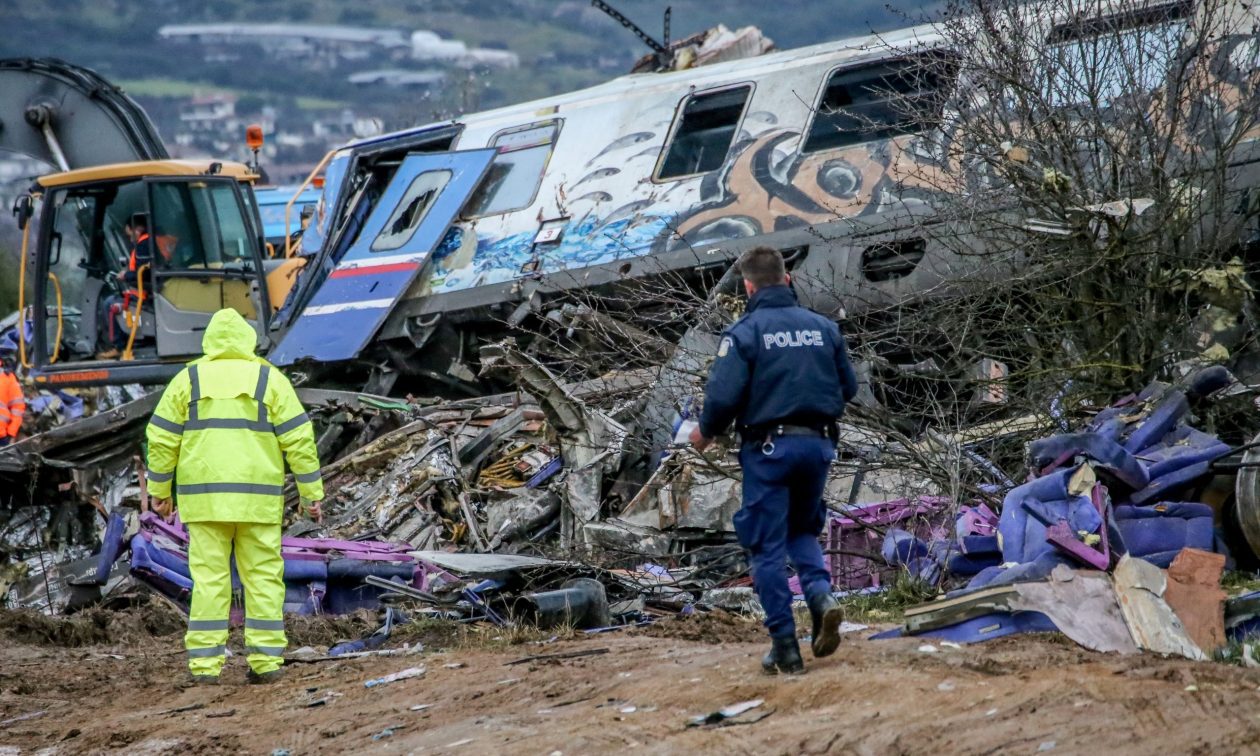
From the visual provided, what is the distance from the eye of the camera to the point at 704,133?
541 inches

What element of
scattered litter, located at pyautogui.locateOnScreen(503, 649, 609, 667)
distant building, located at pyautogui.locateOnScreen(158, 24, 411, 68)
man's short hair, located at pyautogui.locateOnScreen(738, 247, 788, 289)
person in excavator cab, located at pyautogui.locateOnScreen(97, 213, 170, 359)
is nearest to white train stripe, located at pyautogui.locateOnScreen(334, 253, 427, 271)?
person in excavator cab, located at pyautogui.locateOnScreen(97, 213, 170, 359)

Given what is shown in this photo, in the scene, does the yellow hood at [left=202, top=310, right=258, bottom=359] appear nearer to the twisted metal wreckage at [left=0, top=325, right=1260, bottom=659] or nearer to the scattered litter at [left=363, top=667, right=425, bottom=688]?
the twisted metal wreckage at [left=0, top=325, right=1260, bottom=659]

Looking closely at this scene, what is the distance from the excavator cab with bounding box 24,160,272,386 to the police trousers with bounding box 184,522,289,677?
757 cm

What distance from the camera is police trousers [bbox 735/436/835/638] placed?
6160 millimetres

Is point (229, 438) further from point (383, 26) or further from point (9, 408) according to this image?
point (383, 26)

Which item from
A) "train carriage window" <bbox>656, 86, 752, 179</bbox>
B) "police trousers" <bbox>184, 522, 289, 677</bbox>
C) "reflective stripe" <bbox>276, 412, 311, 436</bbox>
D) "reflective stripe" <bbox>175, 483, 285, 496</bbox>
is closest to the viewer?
"reflective stripe" <bbox>175, 483, 285, 496</bbox>

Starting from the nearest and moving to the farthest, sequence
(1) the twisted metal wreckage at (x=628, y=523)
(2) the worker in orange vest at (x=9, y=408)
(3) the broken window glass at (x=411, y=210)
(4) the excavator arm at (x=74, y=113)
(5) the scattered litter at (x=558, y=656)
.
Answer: (1) the twisted metal wreckage at (x=628, y=523) < (5) the scattered litter at (x=558, y=656) < (3) the broken window glass at (x=411, y=210) < (2) the worker in orange vest at (x=9, y=408) < (4) the excavator arm at (x=74, y=113)

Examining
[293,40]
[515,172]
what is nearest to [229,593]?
[515,172]

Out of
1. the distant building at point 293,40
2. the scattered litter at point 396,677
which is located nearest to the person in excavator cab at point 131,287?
the scattered litter at point 396,677

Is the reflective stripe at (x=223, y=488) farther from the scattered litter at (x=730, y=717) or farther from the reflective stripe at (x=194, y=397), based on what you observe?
the scattered litter at (x=730, y=717)

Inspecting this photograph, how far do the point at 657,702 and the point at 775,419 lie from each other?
116 cm

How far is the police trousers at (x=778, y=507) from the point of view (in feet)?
20.2

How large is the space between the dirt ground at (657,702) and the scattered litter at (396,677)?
0.23ft

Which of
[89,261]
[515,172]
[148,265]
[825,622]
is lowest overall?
[825,622]
